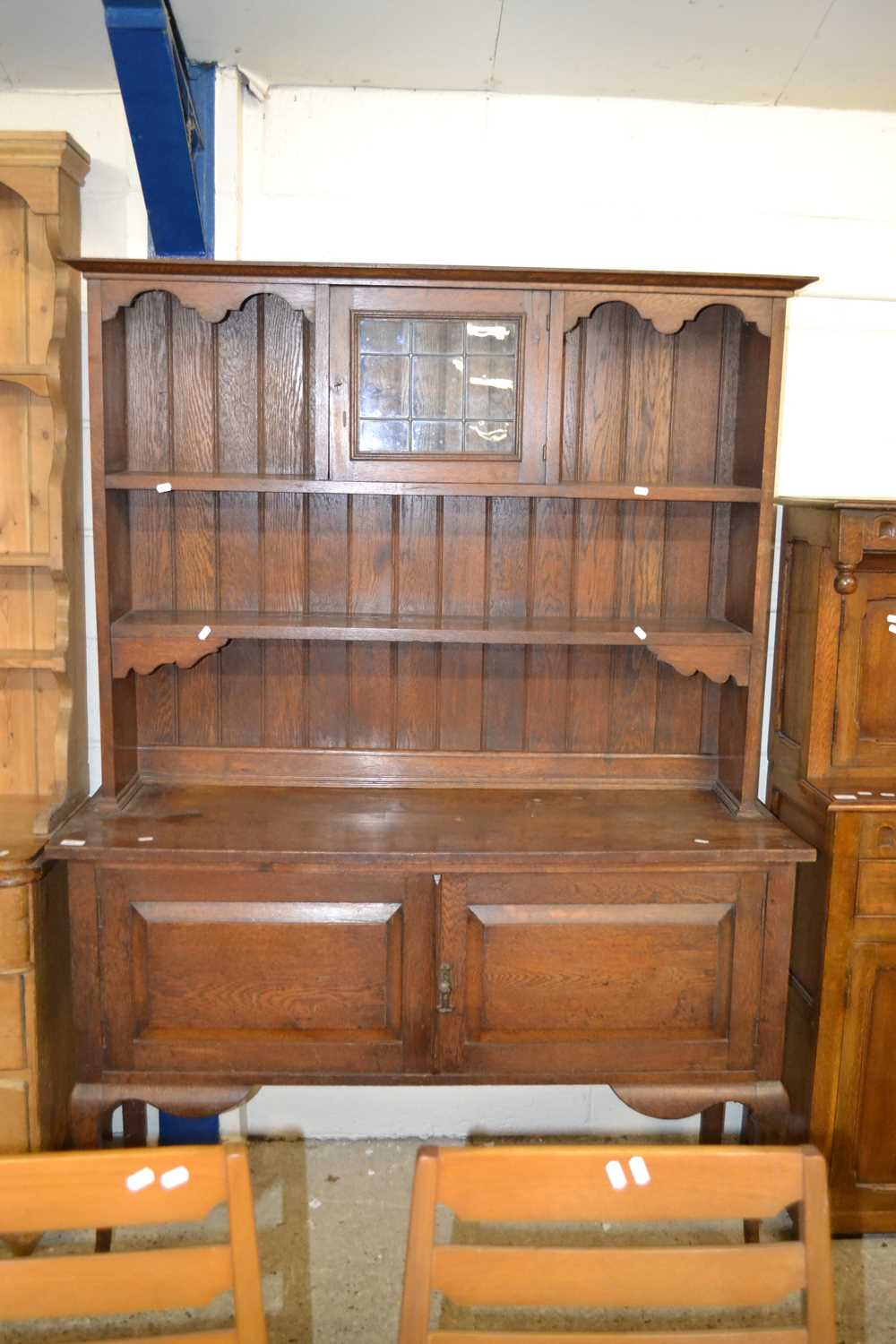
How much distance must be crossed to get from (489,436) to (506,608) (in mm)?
418

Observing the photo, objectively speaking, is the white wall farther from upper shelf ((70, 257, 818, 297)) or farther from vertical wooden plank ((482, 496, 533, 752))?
vertical wooden plank ((482, 496, 533, 752))

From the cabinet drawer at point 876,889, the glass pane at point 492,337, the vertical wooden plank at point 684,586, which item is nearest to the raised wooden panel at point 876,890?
the cabinet drawer at point 876,889

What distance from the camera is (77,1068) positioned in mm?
2180

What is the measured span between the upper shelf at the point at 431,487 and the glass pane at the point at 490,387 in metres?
0.17

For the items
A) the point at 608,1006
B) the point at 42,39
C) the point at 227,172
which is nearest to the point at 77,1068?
the point at 608,1006

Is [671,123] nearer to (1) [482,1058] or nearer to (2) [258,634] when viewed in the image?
(2) [258,634]

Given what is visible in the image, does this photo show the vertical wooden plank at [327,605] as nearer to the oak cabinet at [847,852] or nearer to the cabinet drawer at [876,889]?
the oak cabinet at [847,852]

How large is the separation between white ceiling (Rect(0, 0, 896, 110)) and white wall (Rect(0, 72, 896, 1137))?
0.05m

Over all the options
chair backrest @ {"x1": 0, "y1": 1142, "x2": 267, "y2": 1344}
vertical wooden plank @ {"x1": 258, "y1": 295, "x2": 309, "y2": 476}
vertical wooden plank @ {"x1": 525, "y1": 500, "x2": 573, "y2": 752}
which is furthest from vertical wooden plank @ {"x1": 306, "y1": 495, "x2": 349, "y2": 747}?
chair backrest @ {"x1": 0, "y1": 1142, "x2": 267, "y2": 1344}

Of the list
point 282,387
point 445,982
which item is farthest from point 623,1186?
point 282,387

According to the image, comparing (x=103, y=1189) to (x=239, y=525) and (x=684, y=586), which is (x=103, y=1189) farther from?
(x=684, y=586)

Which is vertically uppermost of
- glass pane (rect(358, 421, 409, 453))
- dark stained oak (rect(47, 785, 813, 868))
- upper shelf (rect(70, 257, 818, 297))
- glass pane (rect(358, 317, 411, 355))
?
upper shelf (rect(70, 257, 818, 297))

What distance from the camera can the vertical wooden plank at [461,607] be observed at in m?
2.56

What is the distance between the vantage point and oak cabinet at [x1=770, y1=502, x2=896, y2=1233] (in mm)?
2250
